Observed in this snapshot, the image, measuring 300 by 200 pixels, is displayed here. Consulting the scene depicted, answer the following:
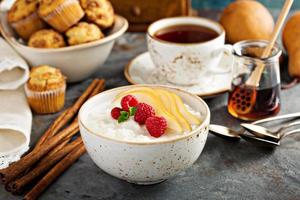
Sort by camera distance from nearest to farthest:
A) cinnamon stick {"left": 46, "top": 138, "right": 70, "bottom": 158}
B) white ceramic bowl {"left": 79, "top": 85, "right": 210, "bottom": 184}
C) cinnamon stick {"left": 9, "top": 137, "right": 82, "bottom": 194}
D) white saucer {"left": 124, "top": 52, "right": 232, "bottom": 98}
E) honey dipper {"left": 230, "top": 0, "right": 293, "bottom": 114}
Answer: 1. white ceramic bowl {"left": 79, "top": 85, "right": 210, "bottom": 184}
2. cinnamon stick {"left": 9, "top": 137, "right": 82, "bottom": 194}
3. cinnamon stick {"left": 46, "top": 138, "right": 70, "bottom": 158}
4. honey dipper {"left": 230, "top": 0, "right": 293, "bottom": 114}
5. white saucer {"left": 124, "top": 52, "right": 232, "bottom": 98}

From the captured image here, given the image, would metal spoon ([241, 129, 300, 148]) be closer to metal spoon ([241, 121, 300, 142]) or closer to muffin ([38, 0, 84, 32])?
metal spoon ([241, 121, 300, 142])

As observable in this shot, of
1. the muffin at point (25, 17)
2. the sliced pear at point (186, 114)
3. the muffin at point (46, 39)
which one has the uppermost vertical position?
the sliced pear at point (186, 114)

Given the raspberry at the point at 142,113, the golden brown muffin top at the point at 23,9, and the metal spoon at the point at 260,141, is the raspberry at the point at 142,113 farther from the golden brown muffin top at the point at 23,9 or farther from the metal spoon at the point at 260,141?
the golden brown muffin top at the point at 23,9

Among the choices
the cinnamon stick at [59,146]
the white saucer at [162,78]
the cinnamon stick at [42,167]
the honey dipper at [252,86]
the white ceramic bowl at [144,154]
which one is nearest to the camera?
the white ceramic bowl at [144,154]

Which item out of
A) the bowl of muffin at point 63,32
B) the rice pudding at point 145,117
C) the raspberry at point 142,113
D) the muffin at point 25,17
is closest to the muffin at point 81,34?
the bowl of muffin at point 63,32

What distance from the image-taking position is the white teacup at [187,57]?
1.48 m

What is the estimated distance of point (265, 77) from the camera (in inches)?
54.9

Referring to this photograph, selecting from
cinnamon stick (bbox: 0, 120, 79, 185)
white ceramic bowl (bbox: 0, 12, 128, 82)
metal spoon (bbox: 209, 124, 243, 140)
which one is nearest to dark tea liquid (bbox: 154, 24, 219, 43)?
white ceramic bowl (bbox: 0, 12, 128, 82)

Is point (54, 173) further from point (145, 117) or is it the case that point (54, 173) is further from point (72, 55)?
point (72, 55)

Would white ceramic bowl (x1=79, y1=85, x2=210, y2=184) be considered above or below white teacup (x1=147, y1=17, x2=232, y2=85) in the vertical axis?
above

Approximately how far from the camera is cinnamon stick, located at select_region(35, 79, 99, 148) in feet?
4.31

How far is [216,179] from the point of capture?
115 centimetres

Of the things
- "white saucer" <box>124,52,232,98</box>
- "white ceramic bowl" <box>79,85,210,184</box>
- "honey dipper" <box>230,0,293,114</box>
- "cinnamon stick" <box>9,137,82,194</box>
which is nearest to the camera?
"white ceramic bowl" <box>79,85,210,184</box>

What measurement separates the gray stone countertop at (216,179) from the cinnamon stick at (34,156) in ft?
0.13
